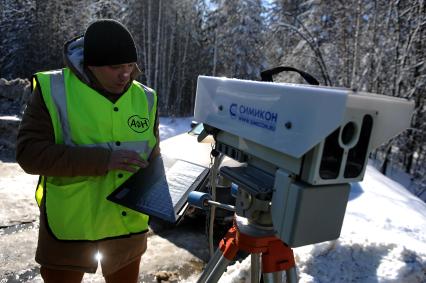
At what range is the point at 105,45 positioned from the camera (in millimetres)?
1458

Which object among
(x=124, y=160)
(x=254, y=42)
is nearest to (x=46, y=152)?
(x=124, y=160)

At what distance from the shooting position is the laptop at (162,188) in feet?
4.59

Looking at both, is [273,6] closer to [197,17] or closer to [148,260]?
[197,17]

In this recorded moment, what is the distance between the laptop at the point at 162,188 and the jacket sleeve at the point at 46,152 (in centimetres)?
14

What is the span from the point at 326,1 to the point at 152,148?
9431 millimetres

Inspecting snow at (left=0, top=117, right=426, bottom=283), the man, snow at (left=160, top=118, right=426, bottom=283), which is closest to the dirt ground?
snow at (left=0, top=117, right=426, bottom=283)

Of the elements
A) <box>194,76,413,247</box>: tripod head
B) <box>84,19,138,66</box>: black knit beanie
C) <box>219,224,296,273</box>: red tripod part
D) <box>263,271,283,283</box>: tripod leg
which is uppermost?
<box>84,19,138,66</box>: black knit beanie

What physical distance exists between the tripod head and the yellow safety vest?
660 millimetres

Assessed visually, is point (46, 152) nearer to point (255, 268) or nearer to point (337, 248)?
point (255, 268)

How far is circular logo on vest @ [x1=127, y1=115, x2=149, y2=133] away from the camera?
5.22 ft

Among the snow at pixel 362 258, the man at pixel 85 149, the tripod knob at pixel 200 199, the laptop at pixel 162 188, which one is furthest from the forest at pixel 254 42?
the tripod knob at pixel 200 199

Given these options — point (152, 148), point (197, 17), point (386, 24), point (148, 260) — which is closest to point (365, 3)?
point (386, 24)

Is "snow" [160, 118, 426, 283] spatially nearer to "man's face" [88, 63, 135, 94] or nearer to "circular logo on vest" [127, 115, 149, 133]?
"circular logo on vest" [127, 115, 149, 133]

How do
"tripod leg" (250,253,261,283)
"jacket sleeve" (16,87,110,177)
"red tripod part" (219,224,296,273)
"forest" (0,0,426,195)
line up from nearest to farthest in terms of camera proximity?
"red tripod part" (219,224,296,273) < "tripod leg" (250,253,261,283) < "jacket sleeve" (16,87,110,177) < "forest" (0,0,426,195)
